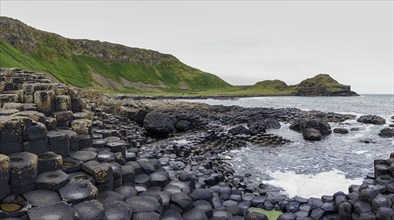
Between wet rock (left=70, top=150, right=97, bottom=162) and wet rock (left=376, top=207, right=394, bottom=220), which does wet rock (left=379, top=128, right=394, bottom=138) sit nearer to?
wet rock (left=376, top=207, right=394, bottom=220)

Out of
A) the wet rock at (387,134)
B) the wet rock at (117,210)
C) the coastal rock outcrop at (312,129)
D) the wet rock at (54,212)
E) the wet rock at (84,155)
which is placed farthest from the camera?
the wet rock at (387,134)

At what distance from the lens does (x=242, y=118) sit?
4656 centimetres

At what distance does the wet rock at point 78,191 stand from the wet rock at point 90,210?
0.55ft

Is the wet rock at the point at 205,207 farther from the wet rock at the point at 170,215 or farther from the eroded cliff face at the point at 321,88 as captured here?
the eroded cliff face at the point at 321,88

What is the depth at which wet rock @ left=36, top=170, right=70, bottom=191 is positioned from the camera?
7719mm

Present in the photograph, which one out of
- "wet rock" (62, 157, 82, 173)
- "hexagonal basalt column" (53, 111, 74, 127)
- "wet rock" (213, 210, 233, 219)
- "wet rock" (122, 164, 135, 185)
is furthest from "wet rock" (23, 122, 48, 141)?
"wet rock" (213, 210, 233, 219)

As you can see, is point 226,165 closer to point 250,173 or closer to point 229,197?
point 250,173

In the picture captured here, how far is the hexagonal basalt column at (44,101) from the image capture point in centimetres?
1122

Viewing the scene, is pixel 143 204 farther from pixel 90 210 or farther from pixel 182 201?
pixel 90 210

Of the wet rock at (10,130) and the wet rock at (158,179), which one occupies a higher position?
the wet rock at (10,130)

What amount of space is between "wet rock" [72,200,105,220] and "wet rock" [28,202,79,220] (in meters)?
0.27

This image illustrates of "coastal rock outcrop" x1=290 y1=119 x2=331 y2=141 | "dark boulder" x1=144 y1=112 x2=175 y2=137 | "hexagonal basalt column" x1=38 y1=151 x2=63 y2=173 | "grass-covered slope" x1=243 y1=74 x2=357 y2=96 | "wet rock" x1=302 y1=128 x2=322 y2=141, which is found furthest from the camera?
"grass-covered slope" x1=243 y1=74 x2=357 y2=96

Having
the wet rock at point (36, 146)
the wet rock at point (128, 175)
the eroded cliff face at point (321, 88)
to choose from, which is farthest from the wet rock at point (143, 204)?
the eroded cliff face at point (321, 88)

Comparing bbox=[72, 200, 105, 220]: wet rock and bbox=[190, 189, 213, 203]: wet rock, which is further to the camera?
bbox=[190, 189, 213, 203]: wet rock
